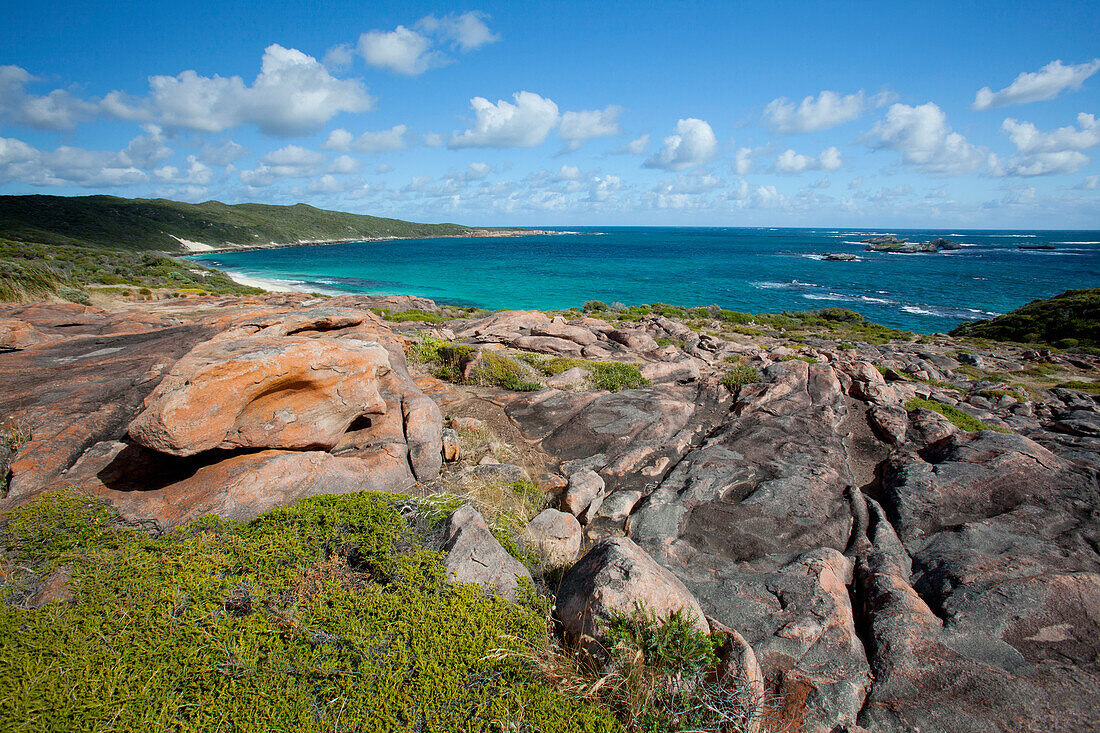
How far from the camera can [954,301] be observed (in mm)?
60969

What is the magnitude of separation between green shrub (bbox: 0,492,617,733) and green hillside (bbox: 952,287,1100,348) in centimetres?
4663

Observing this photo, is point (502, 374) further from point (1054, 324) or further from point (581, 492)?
point (1054, 324)

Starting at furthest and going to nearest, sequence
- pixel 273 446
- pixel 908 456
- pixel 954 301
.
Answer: pixel 954 301
pixel 908 456
pixel 273 446

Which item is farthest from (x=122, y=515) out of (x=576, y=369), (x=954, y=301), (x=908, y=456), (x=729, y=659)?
(x=954, y=301)

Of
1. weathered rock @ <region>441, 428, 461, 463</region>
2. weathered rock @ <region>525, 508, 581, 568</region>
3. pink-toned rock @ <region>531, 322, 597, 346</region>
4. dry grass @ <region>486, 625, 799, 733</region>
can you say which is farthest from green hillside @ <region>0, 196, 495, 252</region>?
dry grass @ <region>486, 625, 799, 733</region>

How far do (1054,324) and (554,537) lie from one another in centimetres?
5035

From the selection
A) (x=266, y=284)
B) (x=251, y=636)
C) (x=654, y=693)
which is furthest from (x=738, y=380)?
(x=266, y=284)

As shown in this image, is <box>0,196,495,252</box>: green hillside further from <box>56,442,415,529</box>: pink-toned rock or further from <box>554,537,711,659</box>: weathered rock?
<box>554,537,711,659</box>: weathered rock

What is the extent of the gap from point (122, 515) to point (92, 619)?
77.1 inches

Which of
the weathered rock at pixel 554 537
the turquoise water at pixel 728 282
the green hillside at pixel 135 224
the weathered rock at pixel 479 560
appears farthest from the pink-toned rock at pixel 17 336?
the green hillside at pixel 135 224

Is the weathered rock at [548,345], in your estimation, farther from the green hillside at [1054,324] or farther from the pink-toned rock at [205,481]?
the green hillside at [1054,324]

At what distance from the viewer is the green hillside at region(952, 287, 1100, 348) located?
3347 centimetres

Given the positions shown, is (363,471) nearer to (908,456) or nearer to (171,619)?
(171,619)

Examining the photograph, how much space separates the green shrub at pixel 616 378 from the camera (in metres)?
14.7
